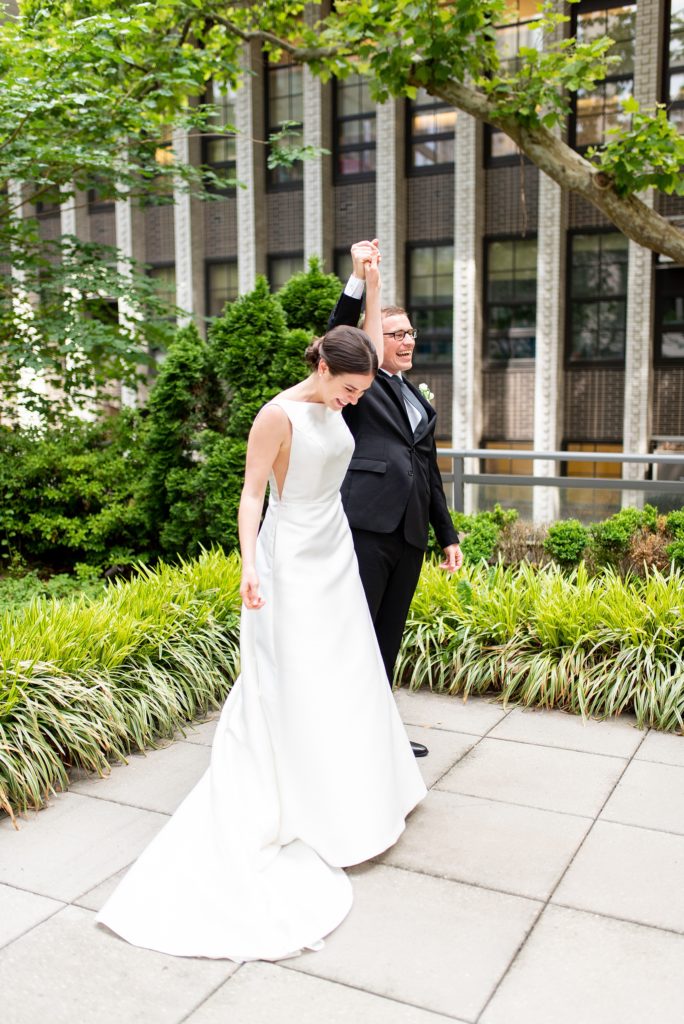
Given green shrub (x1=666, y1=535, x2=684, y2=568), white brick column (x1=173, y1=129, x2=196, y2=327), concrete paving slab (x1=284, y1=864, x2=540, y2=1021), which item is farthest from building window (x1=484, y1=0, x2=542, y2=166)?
concrete paving slab (x1=284, y1=864, x2=540, y2=1021)

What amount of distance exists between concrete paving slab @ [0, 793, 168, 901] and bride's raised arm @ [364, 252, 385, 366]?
221 cm

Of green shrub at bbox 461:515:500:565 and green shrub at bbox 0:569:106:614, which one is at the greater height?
green shrub at bbox 461:515:500:565

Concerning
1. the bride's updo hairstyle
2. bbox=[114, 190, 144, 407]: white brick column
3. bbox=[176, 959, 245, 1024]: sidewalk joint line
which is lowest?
bbox=[176, 959, 245, 1024]: sidewalk joint line

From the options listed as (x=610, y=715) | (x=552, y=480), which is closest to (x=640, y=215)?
(x=552, y=480)

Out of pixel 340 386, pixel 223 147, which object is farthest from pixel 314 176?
pixel 340 386

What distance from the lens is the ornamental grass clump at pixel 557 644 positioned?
5441 millimetres

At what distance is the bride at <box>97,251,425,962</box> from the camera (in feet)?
11.4

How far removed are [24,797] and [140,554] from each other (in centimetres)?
455

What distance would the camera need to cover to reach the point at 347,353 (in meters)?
3.53

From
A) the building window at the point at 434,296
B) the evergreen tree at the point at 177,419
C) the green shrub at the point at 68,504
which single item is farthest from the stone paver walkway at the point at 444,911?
the building window at the point at 434,296

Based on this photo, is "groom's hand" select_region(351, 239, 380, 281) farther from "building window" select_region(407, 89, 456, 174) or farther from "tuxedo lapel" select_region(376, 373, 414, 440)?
"building window" select_region(407, 89, 456, 174)

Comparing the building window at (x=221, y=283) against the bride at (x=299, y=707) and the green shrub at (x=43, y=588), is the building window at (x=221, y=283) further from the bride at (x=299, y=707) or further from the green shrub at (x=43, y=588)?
the bride at (x=299, y=707)

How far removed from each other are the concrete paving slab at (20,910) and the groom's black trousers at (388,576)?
1819 mm

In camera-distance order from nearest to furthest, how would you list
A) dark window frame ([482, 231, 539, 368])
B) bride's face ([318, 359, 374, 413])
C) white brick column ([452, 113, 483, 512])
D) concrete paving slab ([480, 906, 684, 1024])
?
concrete paving slab ([480, 906, 684, 1024]) → bride's face ([318, 359, 374, 413]) → white brick column ([452, 113, 483, 512]) → dark window frame ([482, 231, 539, 368])
